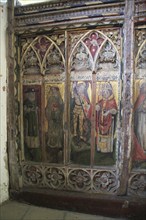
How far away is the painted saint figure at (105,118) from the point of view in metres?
2.41

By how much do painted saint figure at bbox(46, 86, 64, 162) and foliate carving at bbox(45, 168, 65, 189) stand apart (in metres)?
0.15

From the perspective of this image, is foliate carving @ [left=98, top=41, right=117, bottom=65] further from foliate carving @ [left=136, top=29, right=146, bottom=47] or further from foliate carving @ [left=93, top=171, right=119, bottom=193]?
foliate carving @ [left=93, top=171, right=119, bottom=193]

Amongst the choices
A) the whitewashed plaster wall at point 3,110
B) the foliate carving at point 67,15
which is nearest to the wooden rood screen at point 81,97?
the foliate carving at point 67,15

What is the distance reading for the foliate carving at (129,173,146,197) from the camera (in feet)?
7.61

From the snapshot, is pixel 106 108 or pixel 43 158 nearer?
pixel 106 108

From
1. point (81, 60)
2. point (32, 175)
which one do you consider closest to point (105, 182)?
point (32, 175)

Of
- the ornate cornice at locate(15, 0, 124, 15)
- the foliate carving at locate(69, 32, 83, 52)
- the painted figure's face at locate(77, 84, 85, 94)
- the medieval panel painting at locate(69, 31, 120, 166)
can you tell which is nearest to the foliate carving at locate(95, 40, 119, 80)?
the medieval panel painting at locate(69, 31, 120, 166)

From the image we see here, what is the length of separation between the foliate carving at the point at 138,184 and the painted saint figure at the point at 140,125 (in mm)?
232

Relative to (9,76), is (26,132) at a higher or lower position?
lower

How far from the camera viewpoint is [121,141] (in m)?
2.35

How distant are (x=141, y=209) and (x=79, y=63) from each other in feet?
6.59

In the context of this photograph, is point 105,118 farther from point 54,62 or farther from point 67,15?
point 67,15

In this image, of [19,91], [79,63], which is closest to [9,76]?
[19,91]

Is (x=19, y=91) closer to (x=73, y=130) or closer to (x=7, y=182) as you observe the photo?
(x=73, y=130)
